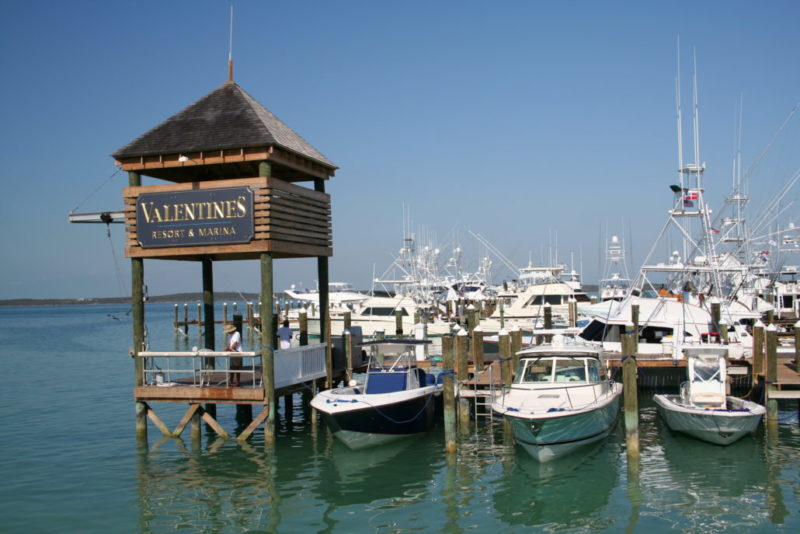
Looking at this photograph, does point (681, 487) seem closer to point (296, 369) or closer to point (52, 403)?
point (296, 369)

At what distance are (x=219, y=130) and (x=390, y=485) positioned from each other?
9.70 meters

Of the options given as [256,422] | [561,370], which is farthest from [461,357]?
[256,422]

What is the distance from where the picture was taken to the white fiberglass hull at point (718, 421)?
714 inches

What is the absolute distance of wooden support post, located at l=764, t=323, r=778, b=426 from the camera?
765 inches

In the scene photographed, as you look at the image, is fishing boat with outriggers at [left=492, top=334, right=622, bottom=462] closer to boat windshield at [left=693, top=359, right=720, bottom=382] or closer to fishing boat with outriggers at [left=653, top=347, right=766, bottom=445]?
fishing boat with outriggers at [left=653, top=347, right=766, bottom=445]

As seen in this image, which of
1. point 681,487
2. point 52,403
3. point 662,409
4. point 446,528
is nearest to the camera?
point 446,528

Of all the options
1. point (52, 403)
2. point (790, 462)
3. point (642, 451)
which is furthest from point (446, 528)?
point (52, 403)

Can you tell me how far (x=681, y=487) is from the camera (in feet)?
51.0

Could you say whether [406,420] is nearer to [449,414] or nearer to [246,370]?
[449,414]

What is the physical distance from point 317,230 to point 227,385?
4962mm

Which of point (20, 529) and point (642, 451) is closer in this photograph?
point (20, 529)

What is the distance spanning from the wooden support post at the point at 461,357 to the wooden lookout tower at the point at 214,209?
5.12 meters

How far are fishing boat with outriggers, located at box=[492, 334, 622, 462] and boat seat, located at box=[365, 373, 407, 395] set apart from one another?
2637 mm

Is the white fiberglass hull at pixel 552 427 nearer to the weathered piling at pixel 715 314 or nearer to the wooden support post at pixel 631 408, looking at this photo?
the wooden support post at pixel 631 408
